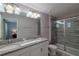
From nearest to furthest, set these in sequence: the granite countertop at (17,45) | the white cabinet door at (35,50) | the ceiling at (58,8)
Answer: the granite countertop at (17,45), the white cabinet door at (35,50), the ceiling at (58,8)

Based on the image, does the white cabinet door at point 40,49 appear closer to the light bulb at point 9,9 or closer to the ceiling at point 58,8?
the ceiling at point 58,8

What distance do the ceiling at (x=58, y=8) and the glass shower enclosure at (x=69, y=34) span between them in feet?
0.27

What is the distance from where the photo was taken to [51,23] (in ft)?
4.65

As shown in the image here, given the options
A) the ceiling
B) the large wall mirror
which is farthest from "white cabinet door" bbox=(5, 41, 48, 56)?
the ceiling

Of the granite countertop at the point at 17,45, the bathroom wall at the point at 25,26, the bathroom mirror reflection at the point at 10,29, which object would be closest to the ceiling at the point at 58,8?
the bathroom wall at the point at 25,26

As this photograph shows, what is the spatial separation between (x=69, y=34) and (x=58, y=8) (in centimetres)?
39

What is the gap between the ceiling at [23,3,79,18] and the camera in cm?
136

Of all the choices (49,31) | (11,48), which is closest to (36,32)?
(49,31)

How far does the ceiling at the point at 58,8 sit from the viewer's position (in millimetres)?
1361

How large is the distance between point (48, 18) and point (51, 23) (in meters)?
0.08

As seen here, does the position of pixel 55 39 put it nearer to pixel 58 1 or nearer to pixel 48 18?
pixel 48 18

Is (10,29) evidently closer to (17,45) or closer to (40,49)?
(17,45)

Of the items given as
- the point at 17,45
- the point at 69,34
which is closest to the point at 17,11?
the point at 17,45

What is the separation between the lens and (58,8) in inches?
55.1
